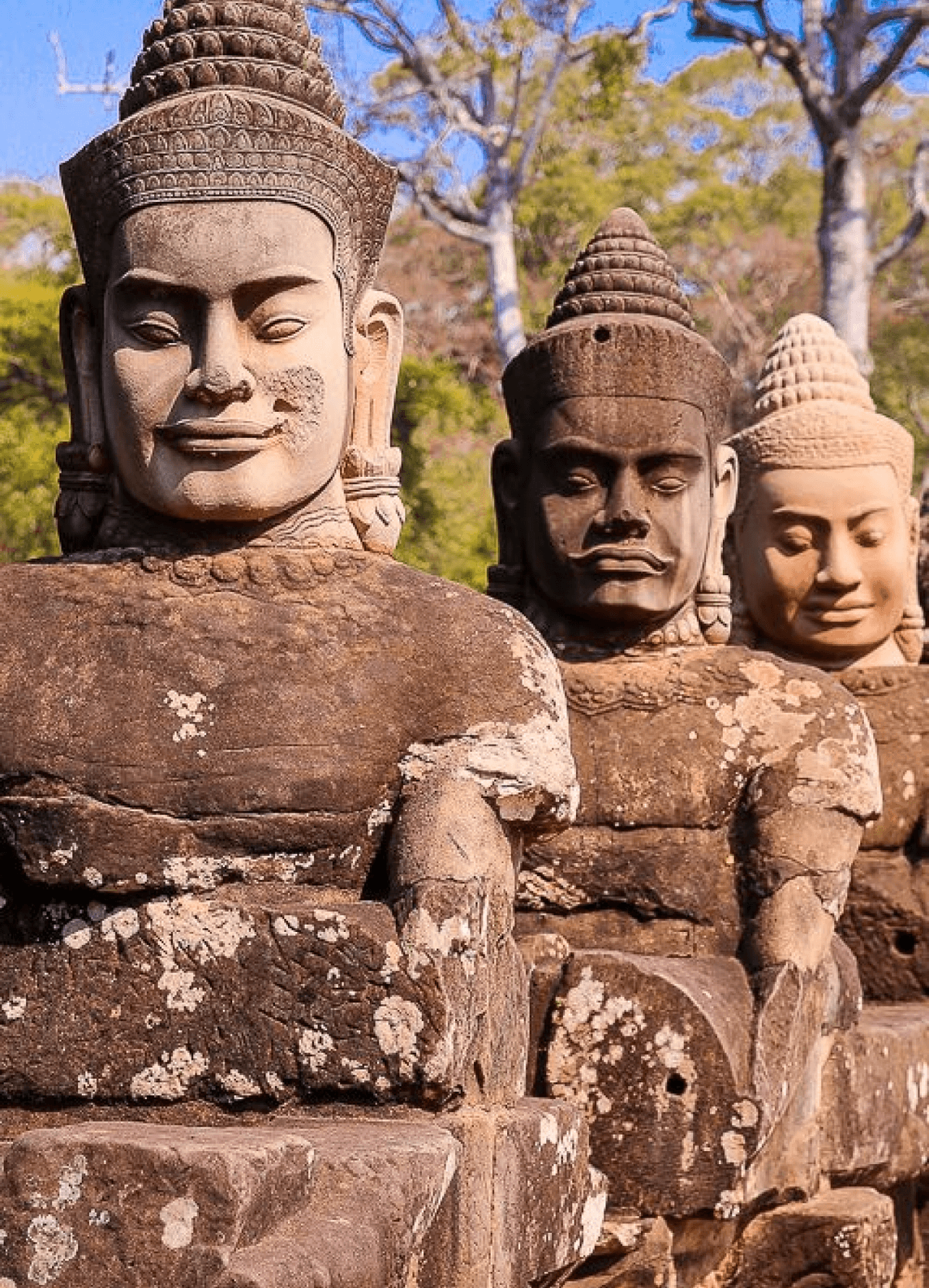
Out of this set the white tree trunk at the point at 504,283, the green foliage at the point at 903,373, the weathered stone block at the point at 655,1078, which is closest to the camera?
the weathered stone block at the point at 655,1078

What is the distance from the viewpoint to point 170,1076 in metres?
4.44

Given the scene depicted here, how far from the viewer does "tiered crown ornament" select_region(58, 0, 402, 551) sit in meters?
5.05

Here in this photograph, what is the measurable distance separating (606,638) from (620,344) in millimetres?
827

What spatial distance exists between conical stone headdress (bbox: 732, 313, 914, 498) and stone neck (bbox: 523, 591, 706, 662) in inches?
60.0

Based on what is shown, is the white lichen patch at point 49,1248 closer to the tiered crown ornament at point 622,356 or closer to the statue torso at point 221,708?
the statue torso at point 221,708

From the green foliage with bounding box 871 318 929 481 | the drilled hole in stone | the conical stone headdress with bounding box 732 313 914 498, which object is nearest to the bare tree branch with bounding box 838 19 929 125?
the conical stone headdress with bounding box 732 313 914 498

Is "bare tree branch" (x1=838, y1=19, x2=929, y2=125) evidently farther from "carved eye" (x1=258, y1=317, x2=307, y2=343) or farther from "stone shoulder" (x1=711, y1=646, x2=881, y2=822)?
"carved eye" (x1=258, y1=317, x2=307, y2=343)

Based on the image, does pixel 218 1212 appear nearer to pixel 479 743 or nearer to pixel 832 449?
pixel 479 743

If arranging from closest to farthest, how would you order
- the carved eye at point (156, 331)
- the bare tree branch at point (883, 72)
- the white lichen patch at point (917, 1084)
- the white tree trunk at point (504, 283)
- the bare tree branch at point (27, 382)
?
the carved eye at point (156, 331) → the white lichen patch at point (917, 1084) → the bare tree branch at point (883, 72) → the white tree trunk at point (504, 283) → the bare tree branch at point (27, 382)

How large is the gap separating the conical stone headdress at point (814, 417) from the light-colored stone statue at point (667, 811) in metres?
1.16

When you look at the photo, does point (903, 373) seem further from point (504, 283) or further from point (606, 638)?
point (606, 638)

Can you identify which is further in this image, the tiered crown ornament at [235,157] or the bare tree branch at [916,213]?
the bare tree branch at [916,213]

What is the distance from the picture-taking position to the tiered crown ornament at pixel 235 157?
505 cm

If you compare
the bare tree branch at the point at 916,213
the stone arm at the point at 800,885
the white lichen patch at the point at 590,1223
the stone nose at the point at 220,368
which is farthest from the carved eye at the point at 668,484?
the bare tree branch at the point at 916,213
